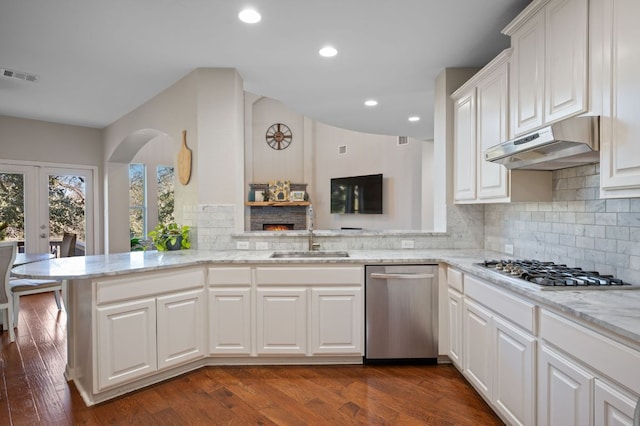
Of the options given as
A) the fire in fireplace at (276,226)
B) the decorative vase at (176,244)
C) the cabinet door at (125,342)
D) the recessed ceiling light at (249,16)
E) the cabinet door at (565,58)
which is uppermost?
the recessed ceiling light at (249,16)

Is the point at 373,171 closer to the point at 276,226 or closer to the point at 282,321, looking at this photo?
the point at 276,226

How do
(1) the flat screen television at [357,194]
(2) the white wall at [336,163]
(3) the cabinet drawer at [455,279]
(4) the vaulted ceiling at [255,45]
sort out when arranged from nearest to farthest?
(4) the vaulted ceiling at [255,45]
(3) the cabinet drawer at [455,279]
(2) the white wall at [336,163]
(1) the flat screen television at [357,194]

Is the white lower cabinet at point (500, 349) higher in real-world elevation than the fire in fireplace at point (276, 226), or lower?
lower

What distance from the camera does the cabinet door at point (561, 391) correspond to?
1364mm

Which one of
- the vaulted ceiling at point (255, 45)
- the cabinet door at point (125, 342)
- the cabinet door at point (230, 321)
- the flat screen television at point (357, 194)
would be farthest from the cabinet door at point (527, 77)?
the flat screen television at point (357, 194)

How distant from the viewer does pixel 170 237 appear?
126 inches

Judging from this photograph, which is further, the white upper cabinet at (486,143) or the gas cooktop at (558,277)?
the white upper cabinet at (486,143)

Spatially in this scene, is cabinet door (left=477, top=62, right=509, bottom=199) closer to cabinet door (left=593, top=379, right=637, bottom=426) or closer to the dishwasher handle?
the dishwasher handle

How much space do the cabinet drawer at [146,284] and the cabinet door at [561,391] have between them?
7.26 ft

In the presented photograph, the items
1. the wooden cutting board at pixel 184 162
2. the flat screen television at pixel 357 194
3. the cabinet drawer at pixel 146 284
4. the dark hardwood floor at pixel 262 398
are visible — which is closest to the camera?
the dark hardwood floor at pixel 262 398

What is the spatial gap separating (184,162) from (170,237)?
71 centimetres

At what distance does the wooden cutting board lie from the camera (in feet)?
10.9

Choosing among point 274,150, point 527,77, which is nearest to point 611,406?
point 527,77

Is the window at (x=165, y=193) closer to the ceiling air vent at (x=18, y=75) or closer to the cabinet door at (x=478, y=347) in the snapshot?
the ceiling air vent at (x=18, y=75)
